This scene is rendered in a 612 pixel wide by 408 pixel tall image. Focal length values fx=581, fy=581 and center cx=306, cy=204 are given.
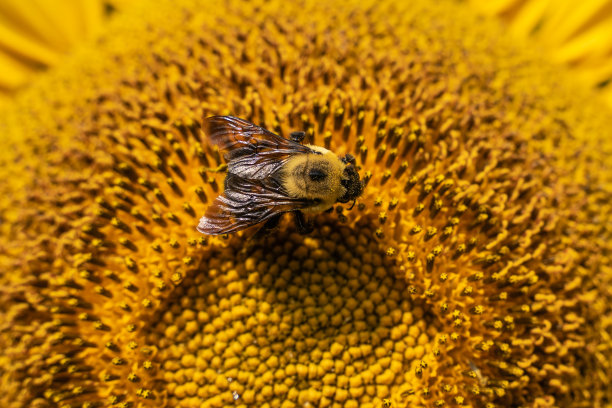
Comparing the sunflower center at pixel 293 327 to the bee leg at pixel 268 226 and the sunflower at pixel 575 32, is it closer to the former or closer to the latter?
the bee leg at pixel 268 226

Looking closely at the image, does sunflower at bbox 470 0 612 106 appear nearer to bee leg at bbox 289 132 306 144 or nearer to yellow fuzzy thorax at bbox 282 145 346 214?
bee leg at bbox 289 132 306 144

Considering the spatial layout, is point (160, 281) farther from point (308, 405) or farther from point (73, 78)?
point (73, 78)

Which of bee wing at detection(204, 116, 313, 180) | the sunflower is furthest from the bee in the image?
the sunflower

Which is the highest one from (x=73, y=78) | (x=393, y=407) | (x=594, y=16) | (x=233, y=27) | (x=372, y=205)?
(x=594, y=16)

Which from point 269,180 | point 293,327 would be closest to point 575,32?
point 269,180

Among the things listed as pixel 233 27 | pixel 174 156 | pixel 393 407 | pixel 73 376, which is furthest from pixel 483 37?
pixel 73 376

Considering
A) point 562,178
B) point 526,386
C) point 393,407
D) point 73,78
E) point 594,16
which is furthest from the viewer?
point 594,16

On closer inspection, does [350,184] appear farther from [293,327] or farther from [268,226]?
[293,327]
